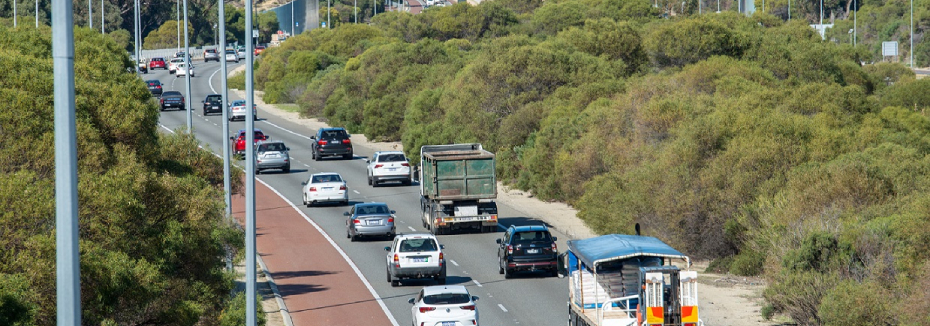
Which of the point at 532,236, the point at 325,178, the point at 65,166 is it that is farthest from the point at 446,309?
the point at 325,178

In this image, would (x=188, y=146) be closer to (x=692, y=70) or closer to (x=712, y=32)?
(x=692, y=70)

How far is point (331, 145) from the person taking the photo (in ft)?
190

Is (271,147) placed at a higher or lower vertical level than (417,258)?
higher

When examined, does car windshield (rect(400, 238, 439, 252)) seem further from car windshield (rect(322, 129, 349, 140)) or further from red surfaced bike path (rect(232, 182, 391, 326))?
car windshield (rect(322, 129, 349, 140))

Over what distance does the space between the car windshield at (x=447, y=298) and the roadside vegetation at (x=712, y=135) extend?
7289 millimetres

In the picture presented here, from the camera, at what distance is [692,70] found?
2050 inches

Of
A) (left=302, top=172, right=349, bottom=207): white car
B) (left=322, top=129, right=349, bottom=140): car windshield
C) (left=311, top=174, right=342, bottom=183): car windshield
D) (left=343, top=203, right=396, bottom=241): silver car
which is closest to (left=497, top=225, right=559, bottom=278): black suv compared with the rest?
(left=343, top=203, right=396, bottom=241): silver car

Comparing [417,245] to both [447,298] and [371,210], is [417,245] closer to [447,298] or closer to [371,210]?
[447,298]

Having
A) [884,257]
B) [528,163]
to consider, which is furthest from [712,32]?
[884,257]

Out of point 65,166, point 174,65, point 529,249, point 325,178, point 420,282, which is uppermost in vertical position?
point 174,65

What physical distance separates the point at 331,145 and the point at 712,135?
27.5m

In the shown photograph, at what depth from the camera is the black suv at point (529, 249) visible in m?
29.4

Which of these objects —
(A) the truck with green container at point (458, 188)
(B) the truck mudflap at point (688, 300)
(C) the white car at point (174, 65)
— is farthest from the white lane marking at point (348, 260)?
(C) the white car at point (174, 65)

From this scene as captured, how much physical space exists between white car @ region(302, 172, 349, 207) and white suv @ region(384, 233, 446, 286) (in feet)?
48.6
